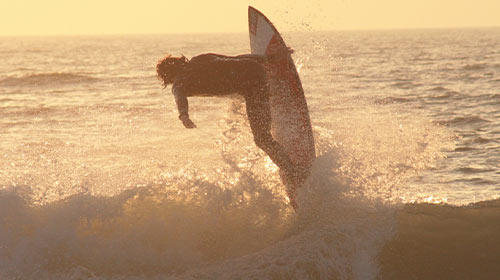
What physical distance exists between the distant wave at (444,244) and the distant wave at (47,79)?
68.8 ft

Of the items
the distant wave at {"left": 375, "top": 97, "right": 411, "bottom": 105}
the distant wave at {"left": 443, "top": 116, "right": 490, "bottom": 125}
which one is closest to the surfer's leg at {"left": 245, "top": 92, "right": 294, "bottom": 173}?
the distant wave at {"left": 443, "top": 116, "right": 490, "bottom": 125}

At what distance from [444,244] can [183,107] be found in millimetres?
2848

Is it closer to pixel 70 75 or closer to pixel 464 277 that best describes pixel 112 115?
pixel 464 277

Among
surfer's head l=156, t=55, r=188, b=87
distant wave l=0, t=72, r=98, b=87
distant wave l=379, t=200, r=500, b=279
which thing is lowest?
distant wave l=0, t=72, r=98, b=87

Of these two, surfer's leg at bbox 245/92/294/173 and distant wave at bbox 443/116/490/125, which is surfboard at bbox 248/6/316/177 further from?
distant wave at bbox 443/116/490/125

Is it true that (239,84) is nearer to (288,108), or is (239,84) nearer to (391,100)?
(288,108)

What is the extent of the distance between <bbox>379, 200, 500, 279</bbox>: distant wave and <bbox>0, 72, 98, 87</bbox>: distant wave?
68.8 ft

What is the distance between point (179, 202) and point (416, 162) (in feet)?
12.0

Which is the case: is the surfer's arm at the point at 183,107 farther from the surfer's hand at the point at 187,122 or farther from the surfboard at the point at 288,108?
the surfboard at the point at 288,108

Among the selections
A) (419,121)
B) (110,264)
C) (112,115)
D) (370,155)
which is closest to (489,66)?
(419,121)

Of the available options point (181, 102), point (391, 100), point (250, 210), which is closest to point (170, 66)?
point (181, 102)

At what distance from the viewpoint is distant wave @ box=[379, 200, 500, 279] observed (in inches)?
203

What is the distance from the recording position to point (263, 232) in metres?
5.91

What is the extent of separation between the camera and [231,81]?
582cm
